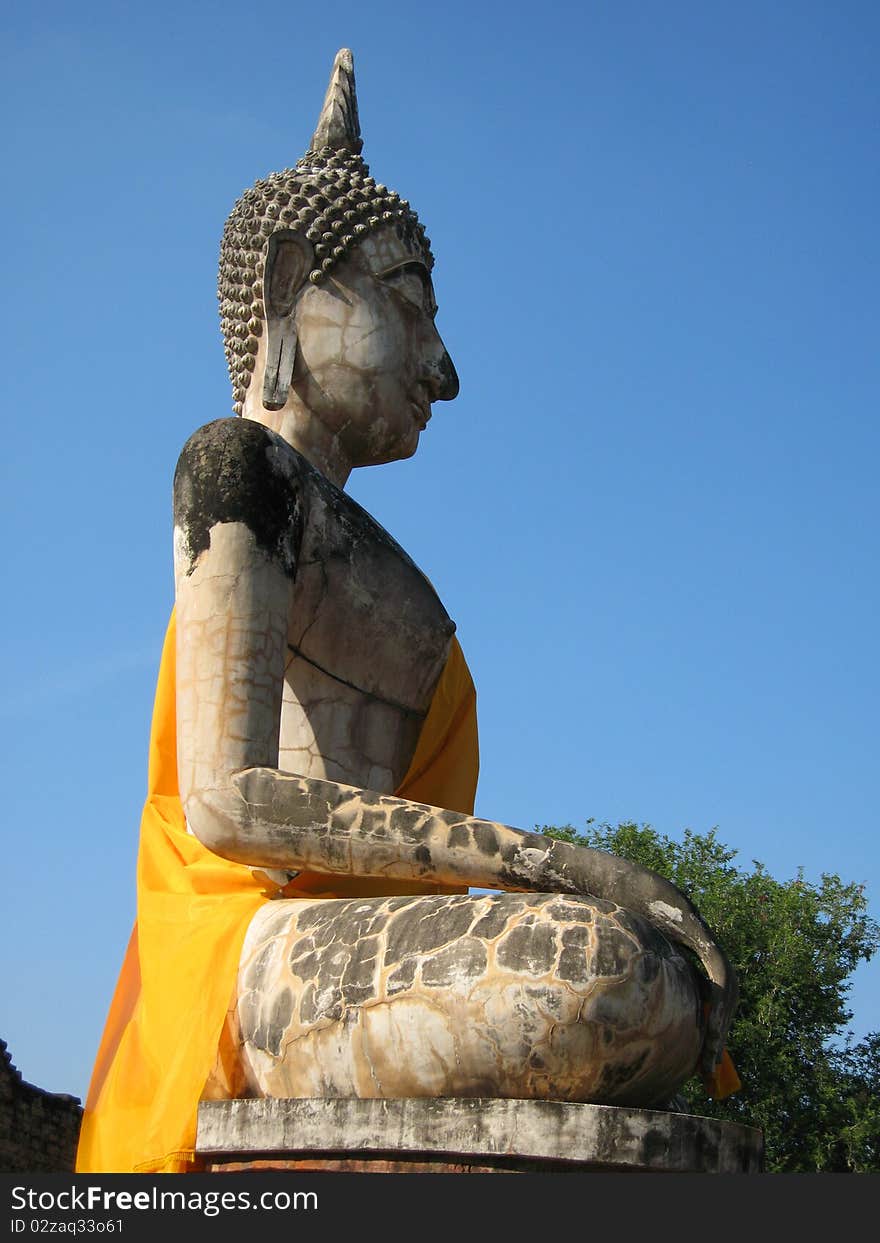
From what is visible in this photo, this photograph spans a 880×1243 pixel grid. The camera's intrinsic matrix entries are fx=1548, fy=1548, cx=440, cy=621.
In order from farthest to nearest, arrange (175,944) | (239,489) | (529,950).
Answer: (239,489) → (175,944) → (529,950)

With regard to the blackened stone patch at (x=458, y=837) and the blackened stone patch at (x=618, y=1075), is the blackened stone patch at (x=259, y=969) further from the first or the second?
the blackened stone patch at (x=618, y=1075)

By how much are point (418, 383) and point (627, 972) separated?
2.37 metres

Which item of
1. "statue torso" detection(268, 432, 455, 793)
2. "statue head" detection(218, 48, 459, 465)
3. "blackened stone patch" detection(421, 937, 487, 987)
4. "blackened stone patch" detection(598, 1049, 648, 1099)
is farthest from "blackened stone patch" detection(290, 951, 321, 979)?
"statue head" detection(218, 48, 459, 465)

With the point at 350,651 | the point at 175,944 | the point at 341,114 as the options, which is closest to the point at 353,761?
the point at 350,651

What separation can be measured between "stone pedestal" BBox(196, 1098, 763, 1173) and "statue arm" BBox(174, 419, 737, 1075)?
391mm

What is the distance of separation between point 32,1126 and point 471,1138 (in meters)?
12.6

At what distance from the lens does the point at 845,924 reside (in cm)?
2262

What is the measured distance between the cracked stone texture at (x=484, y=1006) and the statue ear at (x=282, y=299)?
74.4 inches

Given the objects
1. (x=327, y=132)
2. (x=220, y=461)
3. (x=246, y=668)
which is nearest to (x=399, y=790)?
(x=246, y=668)

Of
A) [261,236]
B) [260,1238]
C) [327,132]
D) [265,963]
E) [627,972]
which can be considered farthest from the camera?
[327,132]

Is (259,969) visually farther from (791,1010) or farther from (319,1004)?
(791,1010)

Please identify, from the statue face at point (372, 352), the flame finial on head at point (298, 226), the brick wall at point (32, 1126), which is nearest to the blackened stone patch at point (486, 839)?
the statue face at point (372, 352)

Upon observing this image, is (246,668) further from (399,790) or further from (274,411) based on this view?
(274,411)

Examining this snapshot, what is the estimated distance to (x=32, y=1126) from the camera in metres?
14.6
